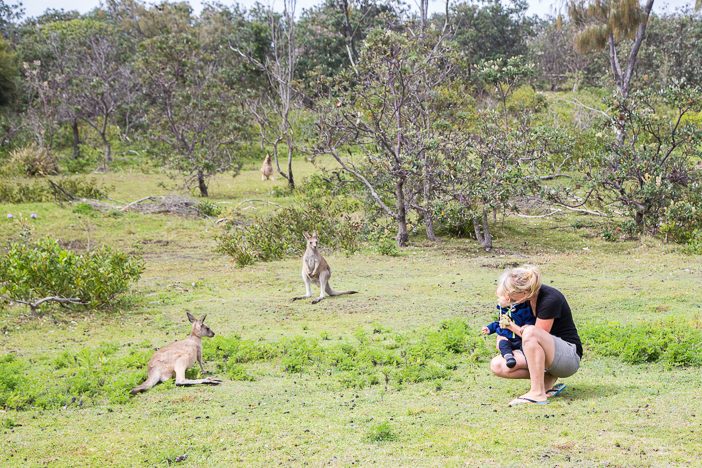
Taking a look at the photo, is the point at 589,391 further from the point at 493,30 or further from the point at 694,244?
the point at 493,30

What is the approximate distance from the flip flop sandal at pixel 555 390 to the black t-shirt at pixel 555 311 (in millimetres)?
337

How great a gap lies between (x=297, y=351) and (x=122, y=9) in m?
56.3

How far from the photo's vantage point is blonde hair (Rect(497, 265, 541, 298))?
548 cm

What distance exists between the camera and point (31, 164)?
25.4 meters

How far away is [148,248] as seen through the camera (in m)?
15.9

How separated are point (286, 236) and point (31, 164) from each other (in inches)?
559

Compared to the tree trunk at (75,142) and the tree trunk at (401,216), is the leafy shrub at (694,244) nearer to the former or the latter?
the tree trunk at (401,216)

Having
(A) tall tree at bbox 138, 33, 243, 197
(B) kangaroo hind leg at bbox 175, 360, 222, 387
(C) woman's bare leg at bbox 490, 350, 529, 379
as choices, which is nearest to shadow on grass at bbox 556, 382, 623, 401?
(C) woman's bare leg at bbox 490, 350, 529, 379

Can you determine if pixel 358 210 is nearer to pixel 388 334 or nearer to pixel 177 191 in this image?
pixel 177 191

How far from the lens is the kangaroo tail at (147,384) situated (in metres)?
6.77

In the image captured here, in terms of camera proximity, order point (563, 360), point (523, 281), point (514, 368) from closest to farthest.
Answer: point (523, 281) → point (563, 360) → point (514, 368)

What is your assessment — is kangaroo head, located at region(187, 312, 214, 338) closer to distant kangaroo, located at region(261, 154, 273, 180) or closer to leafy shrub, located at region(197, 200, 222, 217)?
leafy shrub, located at region(197, 200, 222, 217)

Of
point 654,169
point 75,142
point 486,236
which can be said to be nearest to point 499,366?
point 486,236

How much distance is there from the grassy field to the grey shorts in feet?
0.73
